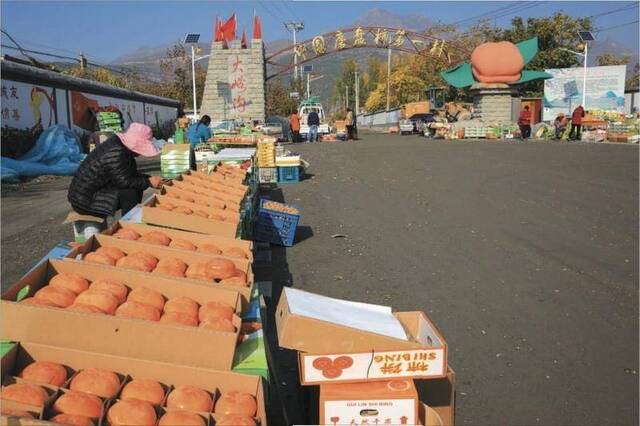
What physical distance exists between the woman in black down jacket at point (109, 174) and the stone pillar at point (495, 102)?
29451 millimetres

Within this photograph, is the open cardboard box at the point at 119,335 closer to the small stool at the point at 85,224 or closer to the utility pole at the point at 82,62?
the small stool at the point at 85,224

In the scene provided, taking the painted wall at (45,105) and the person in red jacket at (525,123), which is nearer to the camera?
the painted wall at (45,105)

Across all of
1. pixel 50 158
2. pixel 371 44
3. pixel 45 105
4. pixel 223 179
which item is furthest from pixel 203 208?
pixel 371 44

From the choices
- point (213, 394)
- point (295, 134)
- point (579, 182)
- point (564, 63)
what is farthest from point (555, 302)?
point (564, 63)

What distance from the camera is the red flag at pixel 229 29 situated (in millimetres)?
34750

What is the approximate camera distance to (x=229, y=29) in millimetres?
34906

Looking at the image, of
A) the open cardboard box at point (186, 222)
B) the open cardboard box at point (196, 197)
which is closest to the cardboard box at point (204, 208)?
the open cardboard box at point (196, 197)

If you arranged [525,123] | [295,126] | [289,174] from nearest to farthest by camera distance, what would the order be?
[289,174]
[525,123]
[295,126]

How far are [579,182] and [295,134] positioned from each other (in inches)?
815

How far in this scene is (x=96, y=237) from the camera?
12.5 ft

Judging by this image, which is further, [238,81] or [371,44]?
[371,44]

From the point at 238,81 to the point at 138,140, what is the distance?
2988 cm

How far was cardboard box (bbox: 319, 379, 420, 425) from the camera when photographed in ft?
8.97

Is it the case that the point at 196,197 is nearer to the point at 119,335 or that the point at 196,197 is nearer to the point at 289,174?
the point at 119,335
